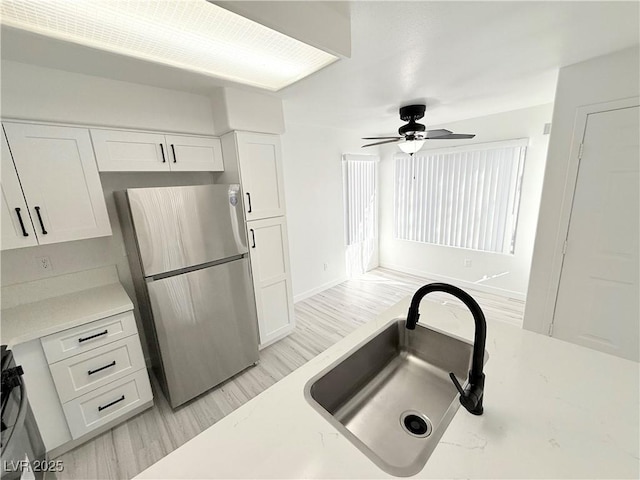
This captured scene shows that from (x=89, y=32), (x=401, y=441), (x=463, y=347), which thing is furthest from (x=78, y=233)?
(x=463, y=347)

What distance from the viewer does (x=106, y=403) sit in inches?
64.1

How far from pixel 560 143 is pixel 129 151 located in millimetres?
3271

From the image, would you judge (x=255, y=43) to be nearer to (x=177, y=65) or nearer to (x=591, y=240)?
(x=177, y=65)

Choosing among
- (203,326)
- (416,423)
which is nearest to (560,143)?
(416,423)

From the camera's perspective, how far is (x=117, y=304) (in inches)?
63.7

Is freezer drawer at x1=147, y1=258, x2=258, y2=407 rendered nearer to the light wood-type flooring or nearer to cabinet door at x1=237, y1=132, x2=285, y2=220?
the light wood-type flooring

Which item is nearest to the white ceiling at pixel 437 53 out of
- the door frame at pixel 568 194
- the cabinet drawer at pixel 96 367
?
the door frame at pixel 568 194

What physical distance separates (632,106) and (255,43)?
246 cm

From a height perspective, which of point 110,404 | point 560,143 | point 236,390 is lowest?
point 236,390

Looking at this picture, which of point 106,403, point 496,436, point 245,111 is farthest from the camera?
point 245,111

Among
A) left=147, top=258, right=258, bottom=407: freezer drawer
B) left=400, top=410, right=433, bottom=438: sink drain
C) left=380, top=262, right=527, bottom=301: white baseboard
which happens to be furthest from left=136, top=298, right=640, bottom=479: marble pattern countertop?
left=380, top=262, right=527, bottom=301: white baseboard

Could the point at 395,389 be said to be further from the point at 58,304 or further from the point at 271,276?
the point at 58,304

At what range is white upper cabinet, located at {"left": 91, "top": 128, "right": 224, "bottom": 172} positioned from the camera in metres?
1.68

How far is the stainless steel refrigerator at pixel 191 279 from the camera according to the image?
161 centimetres
